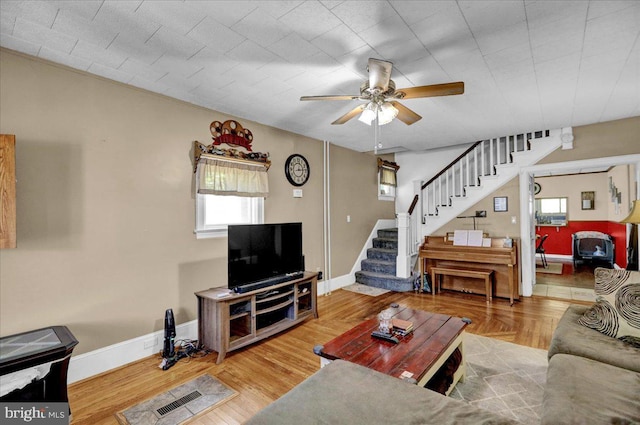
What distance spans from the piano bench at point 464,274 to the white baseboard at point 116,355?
3818mm

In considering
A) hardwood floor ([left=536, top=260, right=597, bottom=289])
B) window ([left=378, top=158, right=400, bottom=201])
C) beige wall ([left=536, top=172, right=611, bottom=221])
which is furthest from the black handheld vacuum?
beige wall ([left=536, top=172, right=611, bottom=221])

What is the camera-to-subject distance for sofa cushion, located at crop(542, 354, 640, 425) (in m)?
1.31

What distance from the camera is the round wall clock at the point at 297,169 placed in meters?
4.41

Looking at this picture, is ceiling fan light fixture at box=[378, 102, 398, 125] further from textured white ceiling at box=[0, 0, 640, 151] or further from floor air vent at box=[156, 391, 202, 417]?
floor air vent at box=[156, 391, 202, 417]

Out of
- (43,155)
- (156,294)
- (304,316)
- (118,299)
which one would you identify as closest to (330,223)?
(304,316)

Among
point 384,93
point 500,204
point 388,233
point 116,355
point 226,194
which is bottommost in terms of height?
point 116,355

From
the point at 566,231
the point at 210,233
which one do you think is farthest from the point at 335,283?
the point at 566,231

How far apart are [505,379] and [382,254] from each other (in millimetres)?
3489

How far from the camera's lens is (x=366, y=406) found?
4.25 ft

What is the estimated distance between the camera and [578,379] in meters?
1.59

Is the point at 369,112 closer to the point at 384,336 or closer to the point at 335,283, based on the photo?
the point at 384,336

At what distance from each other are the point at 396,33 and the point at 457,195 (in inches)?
161

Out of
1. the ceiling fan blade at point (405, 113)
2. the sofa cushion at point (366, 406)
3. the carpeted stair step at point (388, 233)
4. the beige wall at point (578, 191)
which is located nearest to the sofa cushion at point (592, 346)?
the sofa cushion at point (366, 406)
